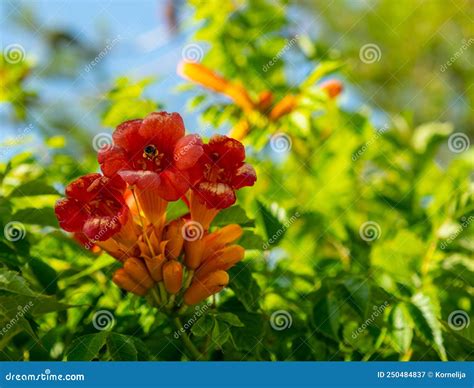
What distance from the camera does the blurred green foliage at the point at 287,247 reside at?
187cm

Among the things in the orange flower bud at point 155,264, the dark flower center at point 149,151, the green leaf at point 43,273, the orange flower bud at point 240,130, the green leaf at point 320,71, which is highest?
the green leaf at point 320,71

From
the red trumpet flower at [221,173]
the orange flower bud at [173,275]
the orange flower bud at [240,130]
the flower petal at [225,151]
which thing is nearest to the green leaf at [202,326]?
the orange flower bud at [173,275]

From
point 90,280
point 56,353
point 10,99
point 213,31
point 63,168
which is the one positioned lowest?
point 56,353

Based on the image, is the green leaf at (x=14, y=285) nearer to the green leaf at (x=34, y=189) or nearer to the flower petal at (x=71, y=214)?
the flower petal at (x=71, y=214)

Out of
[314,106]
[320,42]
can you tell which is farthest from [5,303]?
[320,42]

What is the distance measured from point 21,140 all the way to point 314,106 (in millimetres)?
1015

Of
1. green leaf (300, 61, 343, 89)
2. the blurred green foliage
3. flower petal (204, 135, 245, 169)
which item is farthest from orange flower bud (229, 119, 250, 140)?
flower petal (204, 135, 245, 169)

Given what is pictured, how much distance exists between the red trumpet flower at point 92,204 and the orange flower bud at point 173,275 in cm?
15

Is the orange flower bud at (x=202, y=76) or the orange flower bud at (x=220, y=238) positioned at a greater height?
the orange flower bud at (x=202, y=76)

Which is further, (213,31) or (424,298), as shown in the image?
(213,31)

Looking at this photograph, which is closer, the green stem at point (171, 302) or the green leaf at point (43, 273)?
the green stem at point (171, 302)

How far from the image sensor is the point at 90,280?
82.8 inches

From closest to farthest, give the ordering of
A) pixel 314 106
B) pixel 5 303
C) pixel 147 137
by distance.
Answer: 1. pixel 5 303
2. pixel 147 137
3. pixel 314 106

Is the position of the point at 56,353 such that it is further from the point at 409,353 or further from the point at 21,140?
the point at 409,353
